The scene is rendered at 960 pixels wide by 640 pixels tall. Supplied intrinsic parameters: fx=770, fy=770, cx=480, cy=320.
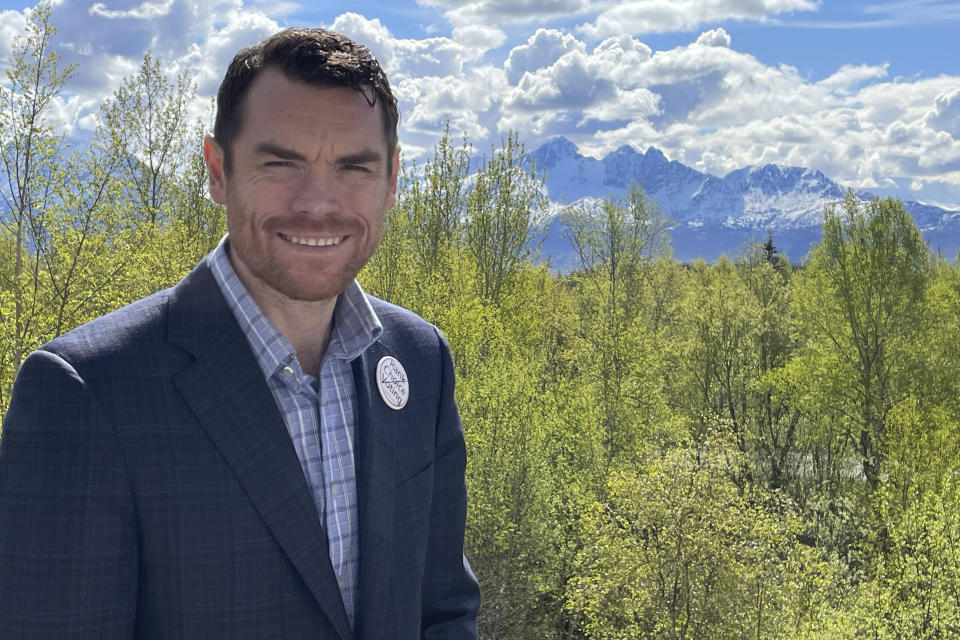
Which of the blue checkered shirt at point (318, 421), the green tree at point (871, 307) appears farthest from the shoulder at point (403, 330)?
the green tree at point (871, 307)

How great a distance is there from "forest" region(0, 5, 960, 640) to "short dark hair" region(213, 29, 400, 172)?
13.8 metres

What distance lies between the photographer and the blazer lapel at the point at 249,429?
207 centimetres

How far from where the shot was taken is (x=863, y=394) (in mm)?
30562

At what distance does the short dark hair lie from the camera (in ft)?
7.06

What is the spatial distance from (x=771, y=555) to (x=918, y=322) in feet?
48.7

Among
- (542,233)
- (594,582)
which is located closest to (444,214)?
(542,233)

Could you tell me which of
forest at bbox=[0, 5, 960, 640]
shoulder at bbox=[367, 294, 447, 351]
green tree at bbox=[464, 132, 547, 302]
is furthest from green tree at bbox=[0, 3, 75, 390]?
green tree at bbox=[464, 132, 547, 302]

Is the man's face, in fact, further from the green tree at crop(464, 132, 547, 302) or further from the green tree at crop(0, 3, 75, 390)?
the green tree at crop(464, 132, 547, 302)

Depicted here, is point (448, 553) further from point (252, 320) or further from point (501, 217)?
point (501, 217)

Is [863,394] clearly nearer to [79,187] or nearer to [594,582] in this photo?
[594,582]

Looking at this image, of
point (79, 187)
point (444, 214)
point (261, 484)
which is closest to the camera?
point (261, 484)

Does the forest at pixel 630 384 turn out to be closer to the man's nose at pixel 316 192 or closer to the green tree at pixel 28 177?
the green tree at pixel 28 177

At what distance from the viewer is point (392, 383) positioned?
2619 millimetres

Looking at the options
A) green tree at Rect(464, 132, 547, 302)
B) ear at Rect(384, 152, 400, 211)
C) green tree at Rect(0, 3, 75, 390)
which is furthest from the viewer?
green tree at Rect(464, 132, 547, 302)
